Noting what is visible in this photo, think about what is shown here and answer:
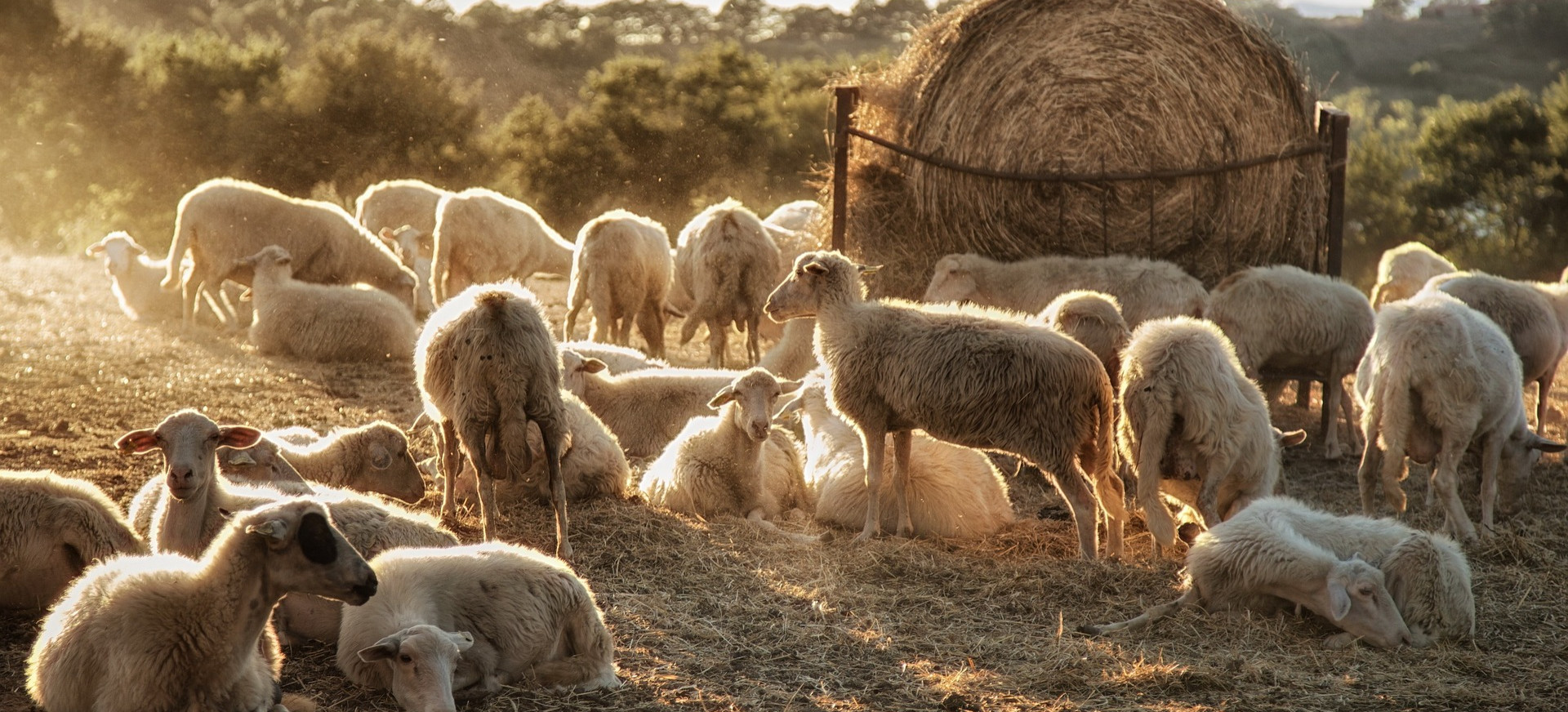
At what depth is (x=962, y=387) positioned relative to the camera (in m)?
6.96

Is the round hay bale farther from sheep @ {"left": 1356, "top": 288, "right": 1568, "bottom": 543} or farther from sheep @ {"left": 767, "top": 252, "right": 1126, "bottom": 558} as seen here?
sheep @ {"left": 767, "top": 252, "right": 1126, "bottom": 558}

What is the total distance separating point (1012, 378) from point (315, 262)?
9.00 metres

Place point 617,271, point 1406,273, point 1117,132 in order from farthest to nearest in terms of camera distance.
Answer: point 1406,273, point 617,271, point 1117,132

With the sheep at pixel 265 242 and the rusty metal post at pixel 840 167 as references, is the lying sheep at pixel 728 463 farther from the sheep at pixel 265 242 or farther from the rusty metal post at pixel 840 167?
the sheep at pixel 265 242

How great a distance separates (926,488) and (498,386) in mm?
2600

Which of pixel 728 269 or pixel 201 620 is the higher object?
pixel 728 269

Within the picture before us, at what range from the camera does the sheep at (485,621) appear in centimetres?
477

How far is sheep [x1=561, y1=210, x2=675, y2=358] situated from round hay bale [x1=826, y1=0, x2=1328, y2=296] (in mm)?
2750

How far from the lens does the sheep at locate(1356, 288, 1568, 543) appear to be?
7.49 meters

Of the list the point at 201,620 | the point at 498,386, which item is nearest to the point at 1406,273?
the point at 498,386

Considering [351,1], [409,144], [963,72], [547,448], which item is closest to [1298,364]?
[963,72]

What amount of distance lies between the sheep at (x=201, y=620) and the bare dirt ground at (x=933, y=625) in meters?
0.51

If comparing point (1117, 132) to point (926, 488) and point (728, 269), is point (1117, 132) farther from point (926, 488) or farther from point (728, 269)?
point (926, 488)

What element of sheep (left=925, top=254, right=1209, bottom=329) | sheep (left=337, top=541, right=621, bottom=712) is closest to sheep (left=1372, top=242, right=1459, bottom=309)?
sheep (left=925, top=254, right=1209, bottom=329)
